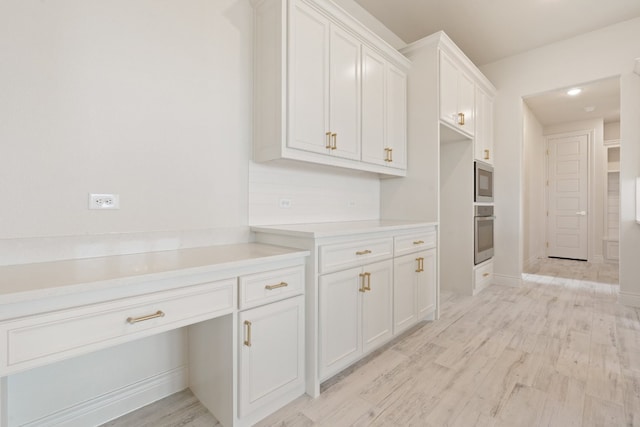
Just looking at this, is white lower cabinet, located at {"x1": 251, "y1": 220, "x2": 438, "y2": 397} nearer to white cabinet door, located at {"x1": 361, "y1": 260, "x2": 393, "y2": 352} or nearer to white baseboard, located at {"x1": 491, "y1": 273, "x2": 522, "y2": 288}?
white cabinet door, located at {"x1": 361, "y1": 260, "x2": 393, "y2": 352}

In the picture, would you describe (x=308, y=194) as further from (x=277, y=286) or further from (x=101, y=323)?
(x=101, y=323)

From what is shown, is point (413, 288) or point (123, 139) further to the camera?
point (413, 288)

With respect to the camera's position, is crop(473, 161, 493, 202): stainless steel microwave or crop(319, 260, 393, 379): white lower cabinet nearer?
crop(319, 260, 393, 379): white lower cabinet

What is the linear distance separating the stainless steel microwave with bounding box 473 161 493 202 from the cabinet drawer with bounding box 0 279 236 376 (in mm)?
3208

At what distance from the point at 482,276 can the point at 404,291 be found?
1906 millimetres

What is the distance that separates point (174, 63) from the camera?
1.74 m

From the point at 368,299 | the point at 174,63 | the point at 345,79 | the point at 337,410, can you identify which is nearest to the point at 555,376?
the point at 368,299

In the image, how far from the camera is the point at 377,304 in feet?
7.02

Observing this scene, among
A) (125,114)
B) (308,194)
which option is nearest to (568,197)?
(308,194)

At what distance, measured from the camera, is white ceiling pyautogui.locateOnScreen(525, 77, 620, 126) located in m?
4.39

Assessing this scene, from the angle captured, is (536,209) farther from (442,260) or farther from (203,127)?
(203,127)

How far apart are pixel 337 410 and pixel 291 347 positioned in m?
0.40

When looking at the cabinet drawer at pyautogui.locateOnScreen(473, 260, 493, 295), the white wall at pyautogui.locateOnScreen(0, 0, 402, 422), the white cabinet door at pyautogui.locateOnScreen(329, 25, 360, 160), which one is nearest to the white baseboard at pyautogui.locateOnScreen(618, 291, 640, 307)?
the cabinet drawer at pyautogui.locateOnScreen(473, 260, 493, 295)

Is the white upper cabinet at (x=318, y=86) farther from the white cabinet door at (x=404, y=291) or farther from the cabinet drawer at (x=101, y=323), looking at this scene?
the cabinet drawer at (x=101, y=323)
